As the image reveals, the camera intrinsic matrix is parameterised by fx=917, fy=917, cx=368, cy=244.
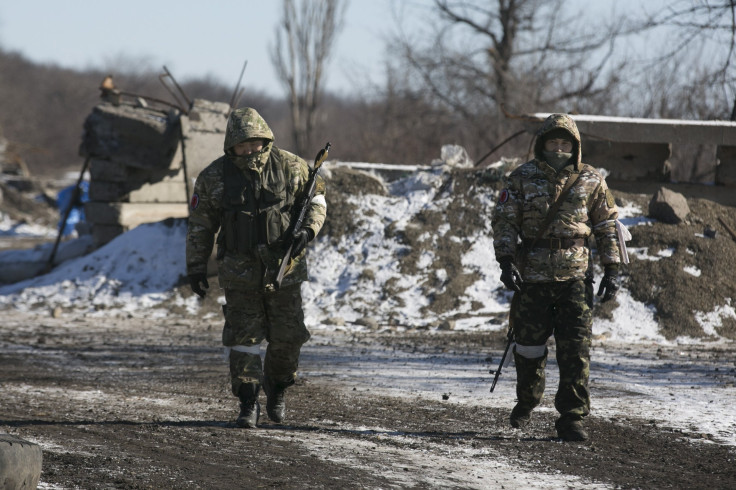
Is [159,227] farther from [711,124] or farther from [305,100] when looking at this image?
[305,100]

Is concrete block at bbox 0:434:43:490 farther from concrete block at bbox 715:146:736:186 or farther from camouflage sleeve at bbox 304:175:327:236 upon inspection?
concrete block at bbox 715:146:736:186

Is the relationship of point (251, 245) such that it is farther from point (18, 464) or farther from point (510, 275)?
point (18, 464)

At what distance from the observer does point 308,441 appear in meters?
5.19

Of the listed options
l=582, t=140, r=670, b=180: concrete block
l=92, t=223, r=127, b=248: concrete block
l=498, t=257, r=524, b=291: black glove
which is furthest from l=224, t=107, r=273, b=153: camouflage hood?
l=92, t=223, r=127, b=248: concrete block

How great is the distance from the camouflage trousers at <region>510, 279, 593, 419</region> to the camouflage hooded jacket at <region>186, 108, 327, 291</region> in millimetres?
1325

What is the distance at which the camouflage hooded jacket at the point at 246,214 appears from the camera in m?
5.35

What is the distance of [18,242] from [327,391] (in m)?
19.4

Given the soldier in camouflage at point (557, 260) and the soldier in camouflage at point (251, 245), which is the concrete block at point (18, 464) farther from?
the soldier in camouflage at point (557, 260)

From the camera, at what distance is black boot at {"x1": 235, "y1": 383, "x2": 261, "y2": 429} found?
5.41 meters

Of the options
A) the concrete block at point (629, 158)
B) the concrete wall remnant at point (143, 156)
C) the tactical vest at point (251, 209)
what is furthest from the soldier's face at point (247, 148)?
the concrete wall remnant at point (143, 156)

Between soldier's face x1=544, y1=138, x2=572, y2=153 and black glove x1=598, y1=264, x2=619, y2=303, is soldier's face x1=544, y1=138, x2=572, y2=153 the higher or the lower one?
the higher one

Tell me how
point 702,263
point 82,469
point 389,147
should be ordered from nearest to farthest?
1. point 82,469
2. point 702,263
3. point 389,147

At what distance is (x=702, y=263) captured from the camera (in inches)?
419

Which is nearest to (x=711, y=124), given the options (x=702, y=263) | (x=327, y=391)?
(x=702, y=263)
